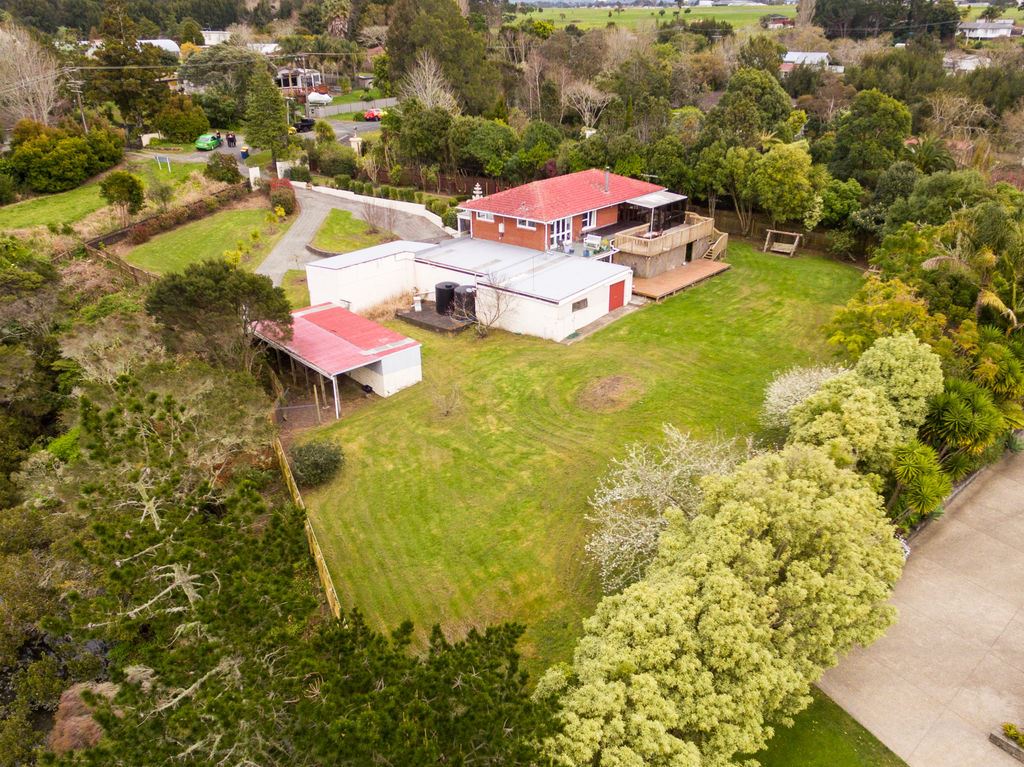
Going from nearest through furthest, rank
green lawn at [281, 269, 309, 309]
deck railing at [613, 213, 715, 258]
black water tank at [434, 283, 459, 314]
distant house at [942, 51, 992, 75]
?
black water tank at [434, 283, 459, 314], green lawn at [281, 269, 309, 309], deck railing at [613, 213, 715, 258], distant house at [942, 51, 992, 75]

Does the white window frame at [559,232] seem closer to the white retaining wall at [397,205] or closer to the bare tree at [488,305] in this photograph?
the bare tree at [488,305]

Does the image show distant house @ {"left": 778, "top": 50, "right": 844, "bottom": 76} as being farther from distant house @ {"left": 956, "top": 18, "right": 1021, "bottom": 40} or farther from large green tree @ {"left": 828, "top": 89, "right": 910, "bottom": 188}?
large green tree @ {"left": 828, "top": 89, "right": 910, "bottom": 188}

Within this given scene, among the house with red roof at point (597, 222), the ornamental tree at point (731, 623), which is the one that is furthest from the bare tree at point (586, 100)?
the ornamental tree at point (731, 623)

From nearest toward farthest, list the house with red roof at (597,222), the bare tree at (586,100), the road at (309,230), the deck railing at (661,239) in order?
the deck railing at (661,239), the house with red roof at (597,222), the road at (309,230), the bare tree at (586,100)

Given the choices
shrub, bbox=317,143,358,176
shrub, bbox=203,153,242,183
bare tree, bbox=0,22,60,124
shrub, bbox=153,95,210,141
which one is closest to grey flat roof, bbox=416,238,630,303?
shrub, bbox=317,143,358,176

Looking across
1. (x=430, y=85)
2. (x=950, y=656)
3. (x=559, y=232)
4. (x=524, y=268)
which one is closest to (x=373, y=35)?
(x=430, y=85)

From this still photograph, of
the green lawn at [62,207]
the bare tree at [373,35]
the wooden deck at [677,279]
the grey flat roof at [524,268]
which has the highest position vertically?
the bare tree at [373,35]

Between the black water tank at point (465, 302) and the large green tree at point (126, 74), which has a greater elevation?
the large green tree at point (126, 74)

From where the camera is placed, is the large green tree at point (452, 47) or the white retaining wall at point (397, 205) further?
the large green tree at point (452, 47)
